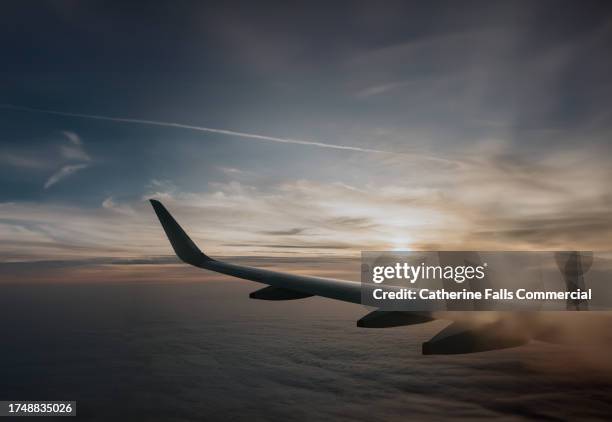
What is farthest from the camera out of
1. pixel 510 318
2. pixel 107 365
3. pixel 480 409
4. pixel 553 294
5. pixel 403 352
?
pixel 403 352

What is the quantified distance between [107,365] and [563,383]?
491 feet

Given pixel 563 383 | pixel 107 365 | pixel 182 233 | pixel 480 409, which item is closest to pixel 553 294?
pixel 182 233

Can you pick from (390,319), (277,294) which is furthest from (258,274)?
(390,319)

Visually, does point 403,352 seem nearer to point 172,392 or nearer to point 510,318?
point 172,392

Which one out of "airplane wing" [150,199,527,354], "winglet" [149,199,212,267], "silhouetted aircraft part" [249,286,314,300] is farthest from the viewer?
"winglet" [149,199,212,267]

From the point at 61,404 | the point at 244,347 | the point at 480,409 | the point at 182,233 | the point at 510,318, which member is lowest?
the point at 244,347

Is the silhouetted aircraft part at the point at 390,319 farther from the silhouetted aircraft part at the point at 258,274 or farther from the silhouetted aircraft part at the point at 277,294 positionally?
the silhouetted aircraft part at the point at 277,294

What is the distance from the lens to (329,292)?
13648 millimetres

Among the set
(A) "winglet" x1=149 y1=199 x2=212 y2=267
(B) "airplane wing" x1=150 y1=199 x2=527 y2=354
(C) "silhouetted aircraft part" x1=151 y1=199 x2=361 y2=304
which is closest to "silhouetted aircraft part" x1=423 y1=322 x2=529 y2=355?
(B) "airplane wing" x1=150 y1=199 x2=527 y2=354

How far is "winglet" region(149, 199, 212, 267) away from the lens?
780 inches

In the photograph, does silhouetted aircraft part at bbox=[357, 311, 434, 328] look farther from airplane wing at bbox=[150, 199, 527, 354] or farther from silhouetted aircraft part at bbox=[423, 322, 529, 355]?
silhouetted aircraft part at bbox=[423, 322, 529, 355]

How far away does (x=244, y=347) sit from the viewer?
170625 millimetres

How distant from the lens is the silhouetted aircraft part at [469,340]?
8.06 metres

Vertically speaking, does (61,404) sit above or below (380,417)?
above
